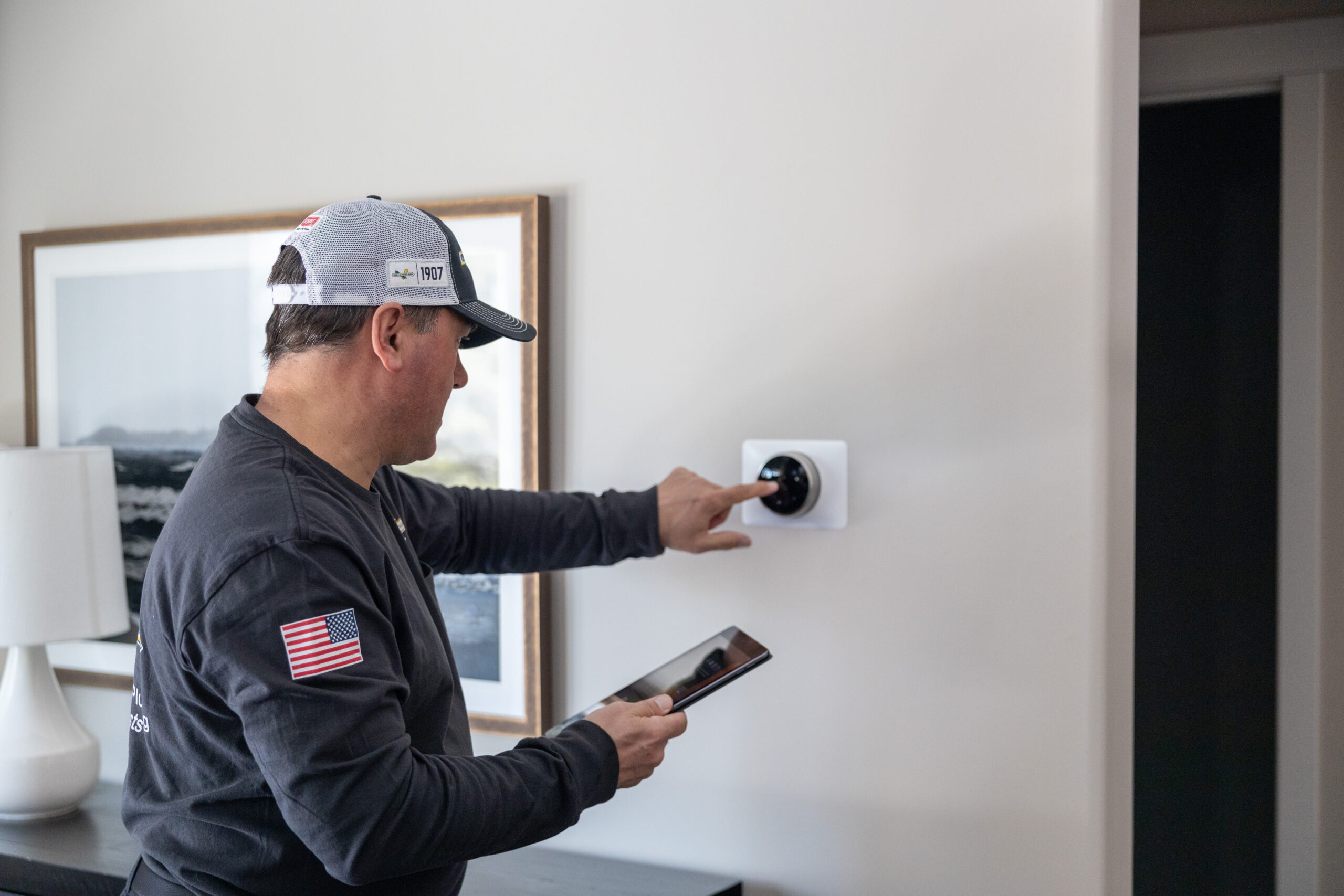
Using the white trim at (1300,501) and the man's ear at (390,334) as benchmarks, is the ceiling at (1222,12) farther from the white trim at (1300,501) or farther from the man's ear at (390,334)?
the man's ear at (390,334)

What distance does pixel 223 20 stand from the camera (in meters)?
2.02

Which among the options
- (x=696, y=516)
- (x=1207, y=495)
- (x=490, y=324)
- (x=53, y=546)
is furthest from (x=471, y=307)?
(x=1207, y=495)

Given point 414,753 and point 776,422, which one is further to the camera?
point 776,422

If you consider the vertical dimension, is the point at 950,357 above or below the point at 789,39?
below

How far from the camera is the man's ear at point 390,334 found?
1.16 meters

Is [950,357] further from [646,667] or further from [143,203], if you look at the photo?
[143,203]

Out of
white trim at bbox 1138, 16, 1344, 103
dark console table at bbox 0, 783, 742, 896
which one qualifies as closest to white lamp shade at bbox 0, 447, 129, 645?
dark console table at bbox 0, 783, 742, 896

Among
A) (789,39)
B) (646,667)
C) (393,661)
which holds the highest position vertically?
(789,39)

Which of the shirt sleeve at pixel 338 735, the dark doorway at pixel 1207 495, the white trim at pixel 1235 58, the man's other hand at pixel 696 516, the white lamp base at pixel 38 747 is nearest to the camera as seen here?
the shirt sleeve at pixel 338 735

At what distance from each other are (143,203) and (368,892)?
59.6 inches

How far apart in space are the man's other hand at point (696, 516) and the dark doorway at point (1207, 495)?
1.49 m

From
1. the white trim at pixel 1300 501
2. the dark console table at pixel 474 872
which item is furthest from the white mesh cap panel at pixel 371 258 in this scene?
the white trim at pixel 1300 501

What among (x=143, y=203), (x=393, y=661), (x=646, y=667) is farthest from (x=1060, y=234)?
(x=143, y=203)

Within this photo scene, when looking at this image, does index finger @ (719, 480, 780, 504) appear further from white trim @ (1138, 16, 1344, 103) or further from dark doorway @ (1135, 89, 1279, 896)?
dark doorway @ (1135, 89, 1279, 896)
